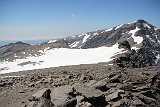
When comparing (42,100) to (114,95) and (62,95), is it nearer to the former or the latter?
(62,95)

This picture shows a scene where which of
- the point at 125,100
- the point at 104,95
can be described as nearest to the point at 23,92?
the point at 104,95

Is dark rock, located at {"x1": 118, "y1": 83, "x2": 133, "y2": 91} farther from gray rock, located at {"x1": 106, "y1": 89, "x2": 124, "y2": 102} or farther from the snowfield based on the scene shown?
the snowfield

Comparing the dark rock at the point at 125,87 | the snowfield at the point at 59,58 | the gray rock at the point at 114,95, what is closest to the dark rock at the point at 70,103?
the gray rock at the point at 114,95

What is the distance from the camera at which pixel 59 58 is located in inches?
2229

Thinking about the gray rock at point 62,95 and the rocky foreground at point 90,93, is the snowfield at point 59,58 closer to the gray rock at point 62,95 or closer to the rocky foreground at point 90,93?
the rocky foreground at point 90,93

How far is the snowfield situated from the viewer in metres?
49.8

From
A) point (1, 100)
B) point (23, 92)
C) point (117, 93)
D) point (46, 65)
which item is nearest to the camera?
point (117, 93)

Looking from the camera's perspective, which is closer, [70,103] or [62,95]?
[70,103]

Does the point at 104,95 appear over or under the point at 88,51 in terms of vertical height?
under

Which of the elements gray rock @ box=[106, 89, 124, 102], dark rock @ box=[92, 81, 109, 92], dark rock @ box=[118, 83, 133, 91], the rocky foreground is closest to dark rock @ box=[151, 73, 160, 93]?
the rocky foreground

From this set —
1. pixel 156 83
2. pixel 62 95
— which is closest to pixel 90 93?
pixel 62 95

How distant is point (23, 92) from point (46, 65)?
1076 inches

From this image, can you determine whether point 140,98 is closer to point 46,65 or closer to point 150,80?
point 150,80

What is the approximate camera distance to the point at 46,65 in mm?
50625
